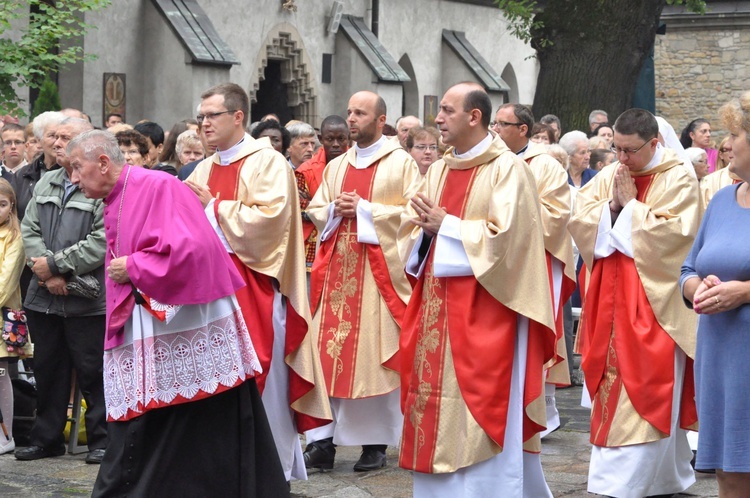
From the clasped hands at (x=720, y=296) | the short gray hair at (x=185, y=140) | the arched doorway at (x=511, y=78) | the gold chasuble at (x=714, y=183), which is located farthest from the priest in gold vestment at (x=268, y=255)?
the arched doorway at (x=511, y=78)

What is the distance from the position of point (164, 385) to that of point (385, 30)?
2127cm

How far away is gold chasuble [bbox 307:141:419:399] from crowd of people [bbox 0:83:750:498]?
12 mm

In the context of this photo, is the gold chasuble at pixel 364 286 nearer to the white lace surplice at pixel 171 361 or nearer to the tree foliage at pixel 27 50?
the white lace surplice at pixel 171 361

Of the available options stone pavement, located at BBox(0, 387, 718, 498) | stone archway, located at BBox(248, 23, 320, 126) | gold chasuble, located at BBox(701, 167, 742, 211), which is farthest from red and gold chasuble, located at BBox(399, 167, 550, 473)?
stone archway, located at BBox(248, 23, 320, 126)

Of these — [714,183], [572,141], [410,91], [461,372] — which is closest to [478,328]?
[461,372]

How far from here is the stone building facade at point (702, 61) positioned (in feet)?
105

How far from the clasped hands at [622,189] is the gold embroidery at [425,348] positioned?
1.32 m

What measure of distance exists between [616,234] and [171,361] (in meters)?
2.59

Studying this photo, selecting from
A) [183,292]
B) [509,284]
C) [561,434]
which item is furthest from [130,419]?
[561,434]

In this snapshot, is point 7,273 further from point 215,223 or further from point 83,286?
point 215,223

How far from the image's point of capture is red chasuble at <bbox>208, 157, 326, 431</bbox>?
6652 millimetres

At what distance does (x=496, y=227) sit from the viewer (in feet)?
19.5

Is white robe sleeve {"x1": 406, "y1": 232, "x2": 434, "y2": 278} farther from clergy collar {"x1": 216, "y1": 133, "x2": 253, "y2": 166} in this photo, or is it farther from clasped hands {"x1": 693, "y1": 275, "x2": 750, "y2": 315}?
clasped hands {"x1": 693, "y1": 275, "x2": 750, "y2": 315}

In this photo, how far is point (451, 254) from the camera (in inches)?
235
